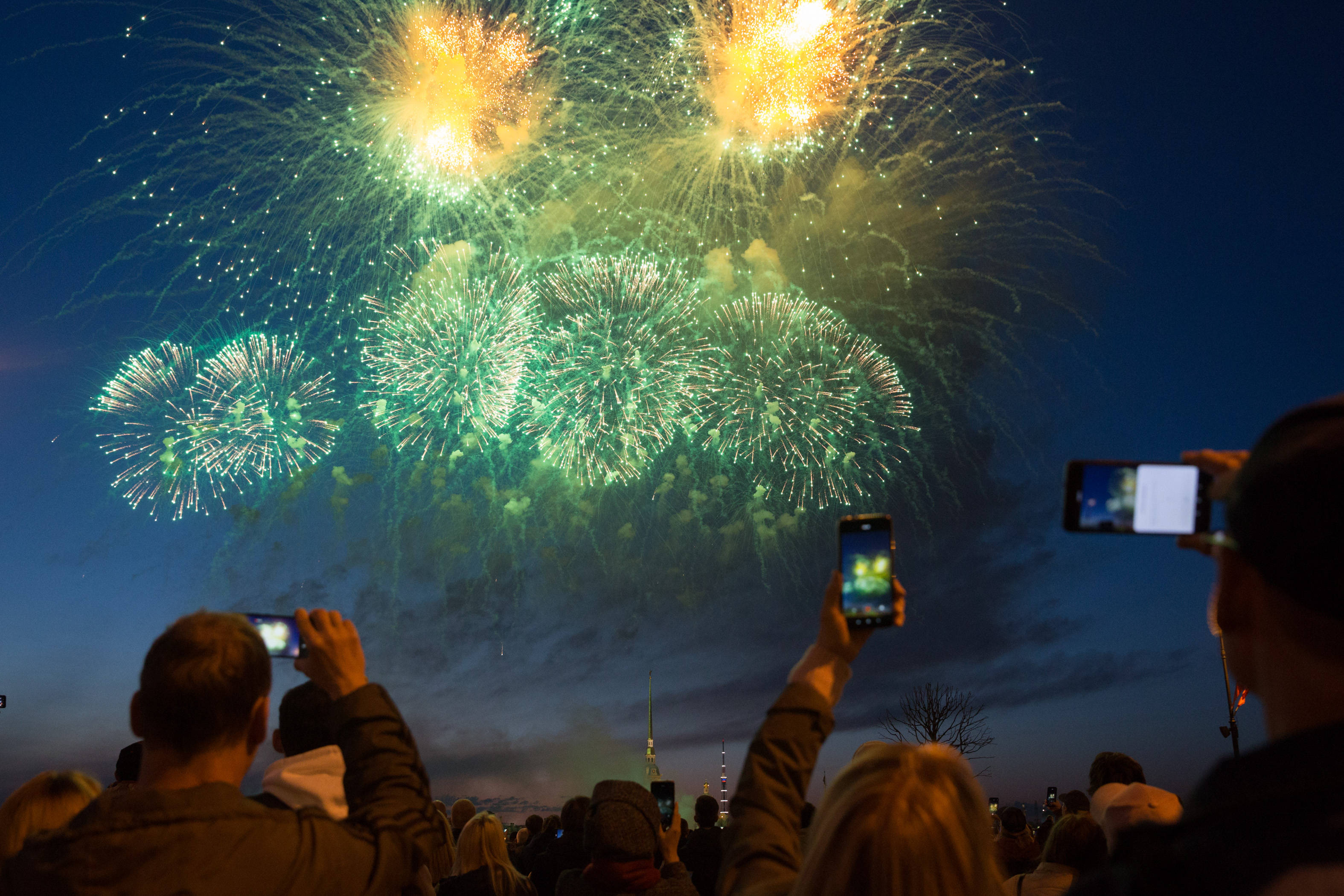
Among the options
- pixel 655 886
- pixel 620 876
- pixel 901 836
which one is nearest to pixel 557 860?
pixel 655 886

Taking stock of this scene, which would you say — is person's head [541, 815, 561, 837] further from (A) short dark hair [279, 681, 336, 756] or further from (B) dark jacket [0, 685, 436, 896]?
(B) dark jacket [0, 685, 436, 896]

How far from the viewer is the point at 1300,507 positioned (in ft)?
4.02

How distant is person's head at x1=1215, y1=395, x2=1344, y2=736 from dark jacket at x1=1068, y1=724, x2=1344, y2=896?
0.47 ft

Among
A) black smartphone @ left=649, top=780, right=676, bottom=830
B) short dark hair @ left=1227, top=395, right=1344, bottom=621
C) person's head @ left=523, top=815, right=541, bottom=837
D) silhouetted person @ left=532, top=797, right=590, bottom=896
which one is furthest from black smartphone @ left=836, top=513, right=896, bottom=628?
person's head @ left=523, top=815, right=541, bottom=837

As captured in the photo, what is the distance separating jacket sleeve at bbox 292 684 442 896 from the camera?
2.25m

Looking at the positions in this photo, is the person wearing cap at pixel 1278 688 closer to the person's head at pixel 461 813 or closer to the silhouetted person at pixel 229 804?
the silhouetted person at pixel 229 804

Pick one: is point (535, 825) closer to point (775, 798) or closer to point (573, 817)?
point (573, 817)

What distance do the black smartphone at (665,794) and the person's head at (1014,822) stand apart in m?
3.18

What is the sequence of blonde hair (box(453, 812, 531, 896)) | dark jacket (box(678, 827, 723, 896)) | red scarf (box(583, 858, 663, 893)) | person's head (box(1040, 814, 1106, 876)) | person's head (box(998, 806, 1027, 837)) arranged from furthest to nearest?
person's head (box(998, 806, 1027, 837)) < dark jacket (box(678, 827, 723, 896)) < blonde hair (box(453, 812, 531, 896)) < person's head (box(1040, 814, 1106, 876)) < red scarf (box(583, 858, 663, 893))

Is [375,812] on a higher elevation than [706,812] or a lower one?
higher

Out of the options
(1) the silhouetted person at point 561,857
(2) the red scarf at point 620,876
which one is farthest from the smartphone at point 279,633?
(1) the silhouetted person at point 561,857

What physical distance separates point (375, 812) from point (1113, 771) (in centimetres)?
487

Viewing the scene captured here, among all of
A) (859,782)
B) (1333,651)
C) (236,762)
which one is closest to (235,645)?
(236,762)

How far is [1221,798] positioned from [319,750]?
98.5 inches
